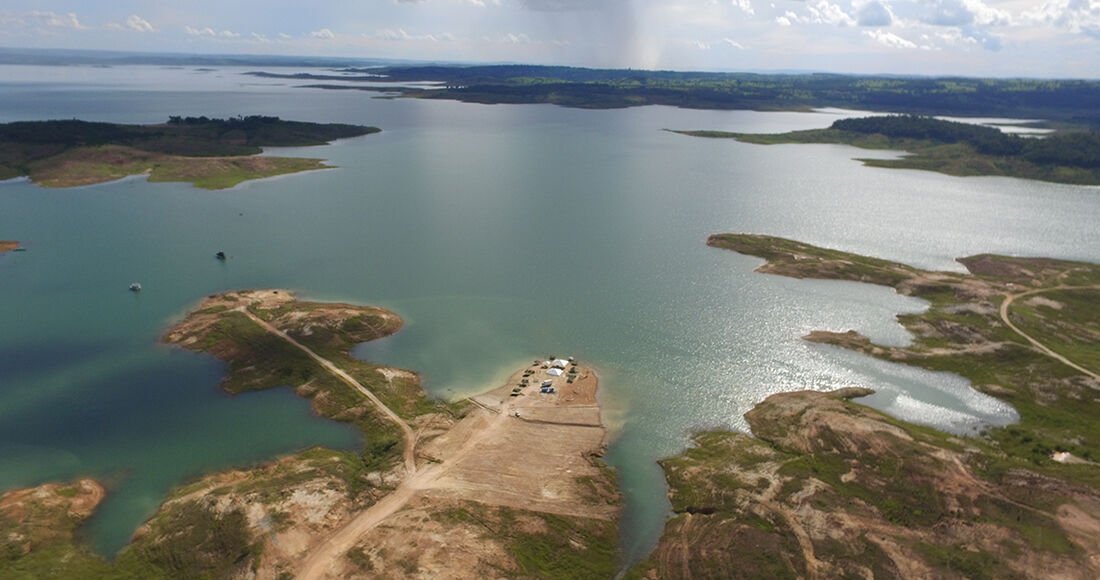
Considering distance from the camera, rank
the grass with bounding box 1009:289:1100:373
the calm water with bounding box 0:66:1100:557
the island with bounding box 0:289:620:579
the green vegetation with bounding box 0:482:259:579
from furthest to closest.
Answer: the grass with bounding box 1009:289:1100:373
the calm water with bounding box 0:66:1100:557
the island with bounding box 0:289:620:579
the green vegetation with bounding box 0:482:259:579

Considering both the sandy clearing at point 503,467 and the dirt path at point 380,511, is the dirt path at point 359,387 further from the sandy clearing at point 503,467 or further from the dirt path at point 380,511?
the dirt path at point 380,511

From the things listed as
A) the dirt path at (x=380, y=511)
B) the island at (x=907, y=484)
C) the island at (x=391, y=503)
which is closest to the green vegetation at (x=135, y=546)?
the island at (x=391, y=503)

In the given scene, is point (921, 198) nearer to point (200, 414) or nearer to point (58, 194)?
point (200, 414)

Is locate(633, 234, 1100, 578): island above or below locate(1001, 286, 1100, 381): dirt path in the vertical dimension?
below

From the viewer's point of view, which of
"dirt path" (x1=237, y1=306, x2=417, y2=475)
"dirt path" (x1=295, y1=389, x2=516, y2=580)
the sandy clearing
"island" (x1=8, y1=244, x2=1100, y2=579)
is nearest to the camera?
"dirt path" (x1=295, y1=389, x2=516, y2=580)

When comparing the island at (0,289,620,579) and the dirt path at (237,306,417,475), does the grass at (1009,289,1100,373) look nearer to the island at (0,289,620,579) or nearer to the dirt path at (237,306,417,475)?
the island at (0,289,620,579)

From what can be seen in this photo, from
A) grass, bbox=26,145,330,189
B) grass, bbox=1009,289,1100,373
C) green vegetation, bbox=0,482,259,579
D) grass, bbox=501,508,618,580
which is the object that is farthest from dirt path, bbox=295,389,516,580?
grass, bbox=26,145,330,189

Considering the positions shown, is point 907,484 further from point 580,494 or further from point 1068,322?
point 1068,322
